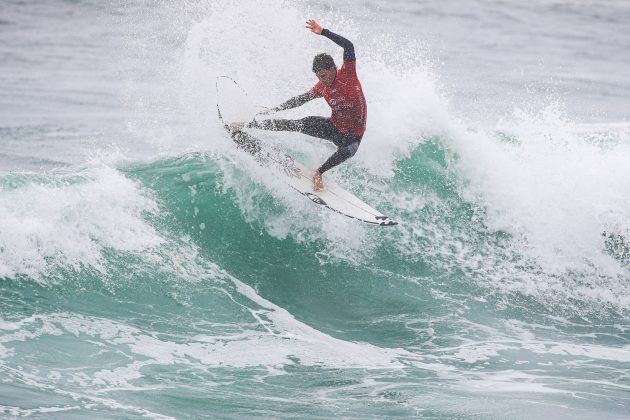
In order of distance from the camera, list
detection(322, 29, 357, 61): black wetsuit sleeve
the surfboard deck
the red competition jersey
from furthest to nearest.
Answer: the surfboard deck < the red competition jersey < detection(322, 29, 357, 61): black wetsuit sleeve

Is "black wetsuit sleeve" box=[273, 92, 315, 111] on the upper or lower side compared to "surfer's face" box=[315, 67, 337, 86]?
lower

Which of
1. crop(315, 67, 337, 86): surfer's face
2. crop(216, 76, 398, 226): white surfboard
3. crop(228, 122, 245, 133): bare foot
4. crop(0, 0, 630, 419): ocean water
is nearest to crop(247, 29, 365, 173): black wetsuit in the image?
crop(315, 67, 337, 86): surfer's face

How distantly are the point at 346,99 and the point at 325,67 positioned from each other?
50 cm

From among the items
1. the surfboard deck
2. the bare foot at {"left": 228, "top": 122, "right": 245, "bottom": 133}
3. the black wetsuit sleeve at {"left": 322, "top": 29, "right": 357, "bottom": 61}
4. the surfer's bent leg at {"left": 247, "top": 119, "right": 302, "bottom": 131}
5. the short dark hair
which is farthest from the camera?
the bare foot at {"left": 228, "top": 122, "right": 245, "bottom": 133}

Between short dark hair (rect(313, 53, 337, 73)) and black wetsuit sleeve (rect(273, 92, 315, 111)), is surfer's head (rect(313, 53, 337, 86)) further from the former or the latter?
black wetsuit sleeve (rect(273, 92, 315, 111))

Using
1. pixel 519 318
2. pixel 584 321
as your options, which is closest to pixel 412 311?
pixel 519 318

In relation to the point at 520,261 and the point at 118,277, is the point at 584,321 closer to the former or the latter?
the point at 520,261

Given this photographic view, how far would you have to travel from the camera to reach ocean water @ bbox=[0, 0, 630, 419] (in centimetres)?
783

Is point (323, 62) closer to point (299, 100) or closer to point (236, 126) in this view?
point (299, 100)

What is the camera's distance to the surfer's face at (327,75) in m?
9.09

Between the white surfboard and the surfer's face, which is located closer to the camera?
the surfer's face

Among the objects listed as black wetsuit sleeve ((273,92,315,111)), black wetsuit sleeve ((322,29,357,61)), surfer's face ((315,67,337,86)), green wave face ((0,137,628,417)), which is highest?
black wetsuit sleeve ((322,29,357,61))

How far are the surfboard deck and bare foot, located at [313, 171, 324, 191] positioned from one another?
49 millimetres

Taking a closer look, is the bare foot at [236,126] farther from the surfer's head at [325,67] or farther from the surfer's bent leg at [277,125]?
the surfer's head at [325,67]
